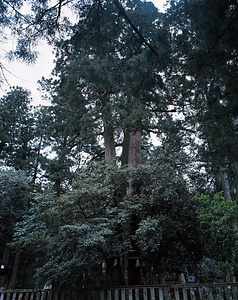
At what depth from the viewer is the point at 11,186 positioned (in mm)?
9938

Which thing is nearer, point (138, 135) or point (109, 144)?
point (138, 135)

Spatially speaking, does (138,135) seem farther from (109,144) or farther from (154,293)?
(154,293)

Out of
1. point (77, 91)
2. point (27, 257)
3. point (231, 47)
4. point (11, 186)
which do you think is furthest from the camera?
point (27, 257)

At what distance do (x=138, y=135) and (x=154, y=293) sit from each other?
4.86 meters

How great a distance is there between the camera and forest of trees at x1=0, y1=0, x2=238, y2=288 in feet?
12.1

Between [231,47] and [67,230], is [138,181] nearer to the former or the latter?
[67,230]

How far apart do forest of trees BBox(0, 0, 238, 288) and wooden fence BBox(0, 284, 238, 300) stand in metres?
0.24

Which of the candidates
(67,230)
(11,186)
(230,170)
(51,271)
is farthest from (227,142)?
(11,186)

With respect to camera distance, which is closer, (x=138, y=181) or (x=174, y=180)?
(x=174, y=180)

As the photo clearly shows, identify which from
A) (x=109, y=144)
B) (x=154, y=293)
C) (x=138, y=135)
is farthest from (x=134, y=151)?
(x=154, y=293)

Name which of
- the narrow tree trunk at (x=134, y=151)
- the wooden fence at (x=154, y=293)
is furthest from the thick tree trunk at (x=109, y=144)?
the wooden fence at (x=154, y=293)

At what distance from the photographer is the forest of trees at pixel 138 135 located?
12.1 feet

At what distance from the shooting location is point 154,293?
4707 millimetres

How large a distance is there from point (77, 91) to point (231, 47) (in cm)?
569
